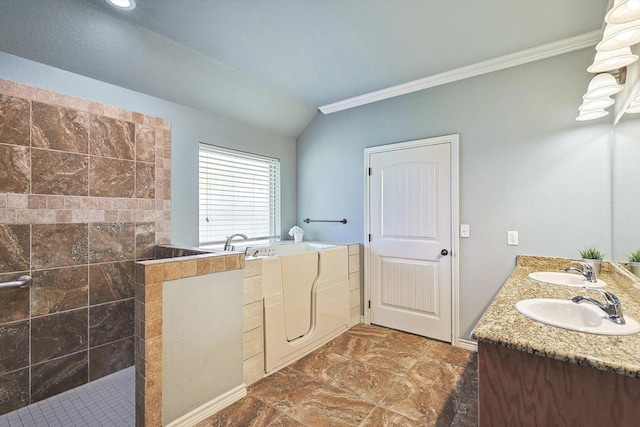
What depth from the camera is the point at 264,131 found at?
364 cm

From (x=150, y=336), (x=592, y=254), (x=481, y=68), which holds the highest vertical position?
(x=481, y=68)

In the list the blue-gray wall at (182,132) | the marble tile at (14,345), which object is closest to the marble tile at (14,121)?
the blue-gray wall at (182,132)

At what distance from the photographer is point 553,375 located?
0.98 meters

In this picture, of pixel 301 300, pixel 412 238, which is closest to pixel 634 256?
pixel 412 238

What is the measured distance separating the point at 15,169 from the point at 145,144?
0.84 m

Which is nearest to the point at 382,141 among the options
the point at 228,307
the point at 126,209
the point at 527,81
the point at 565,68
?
the point at 527,81

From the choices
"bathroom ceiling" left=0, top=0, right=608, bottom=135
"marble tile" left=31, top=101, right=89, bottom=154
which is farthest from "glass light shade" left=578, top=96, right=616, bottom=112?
"marble tile" left=31, top=101, right=89, bottom=154

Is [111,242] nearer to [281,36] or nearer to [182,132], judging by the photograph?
[182,132]

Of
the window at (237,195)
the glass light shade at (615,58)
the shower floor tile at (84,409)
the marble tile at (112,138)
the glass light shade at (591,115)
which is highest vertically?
the glass light shade at (615,58)

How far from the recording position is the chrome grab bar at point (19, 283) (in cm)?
184

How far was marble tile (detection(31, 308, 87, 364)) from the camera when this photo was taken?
6.57 feet

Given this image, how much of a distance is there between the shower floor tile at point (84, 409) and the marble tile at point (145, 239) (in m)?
0.98

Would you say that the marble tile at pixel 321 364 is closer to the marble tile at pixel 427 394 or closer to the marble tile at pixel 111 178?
the marble tile at pixel 427 394

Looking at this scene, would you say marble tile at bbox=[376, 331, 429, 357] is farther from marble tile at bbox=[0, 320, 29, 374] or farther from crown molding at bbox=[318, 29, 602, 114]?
marble tile at bbox=[0, 320, 29, 374]
